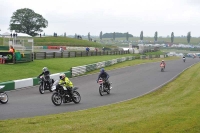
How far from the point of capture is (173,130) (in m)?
9.89

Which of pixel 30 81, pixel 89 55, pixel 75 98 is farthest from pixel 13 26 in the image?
pixel 75 98

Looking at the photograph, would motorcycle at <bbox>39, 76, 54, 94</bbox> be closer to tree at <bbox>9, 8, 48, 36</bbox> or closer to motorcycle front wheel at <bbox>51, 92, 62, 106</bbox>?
motorcycle front wheel at <bbox>51, 92, 62, 106</bbox>

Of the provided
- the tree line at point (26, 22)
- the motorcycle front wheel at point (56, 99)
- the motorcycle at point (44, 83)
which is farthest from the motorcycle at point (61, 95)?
the tree line at point (26, 22)

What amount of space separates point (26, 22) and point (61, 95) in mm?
99720

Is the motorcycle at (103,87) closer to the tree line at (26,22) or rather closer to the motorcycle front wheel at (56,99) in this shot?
the motorcycle front wheel at (56,99)

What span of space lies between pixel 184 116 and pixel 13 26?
4210 inches

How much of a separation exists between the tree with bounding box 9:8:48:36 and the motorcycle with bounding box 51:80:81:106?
97.8 meters

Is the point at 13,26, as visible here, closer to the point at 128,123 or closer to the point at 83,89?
the point at 83,89

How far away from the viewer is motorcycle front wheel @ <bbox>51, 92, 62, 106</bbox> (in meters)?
18.0

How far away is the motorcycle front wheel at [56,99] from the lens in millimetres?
17969

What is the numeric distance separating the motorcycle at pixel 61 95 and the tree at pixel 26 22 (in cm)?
9782

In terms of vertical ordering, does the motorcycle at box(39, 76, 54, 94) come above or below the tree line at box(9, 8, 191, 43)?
below

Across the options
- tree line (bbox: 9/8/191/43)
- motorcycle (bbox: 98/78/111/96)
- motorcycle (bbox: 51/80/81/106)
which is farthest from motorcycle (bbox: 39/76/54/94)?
tree line (bbox: 9/8/191/43)

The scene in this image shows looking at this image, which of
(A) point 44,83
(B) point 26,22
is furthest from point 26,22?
(A) point 44,83
